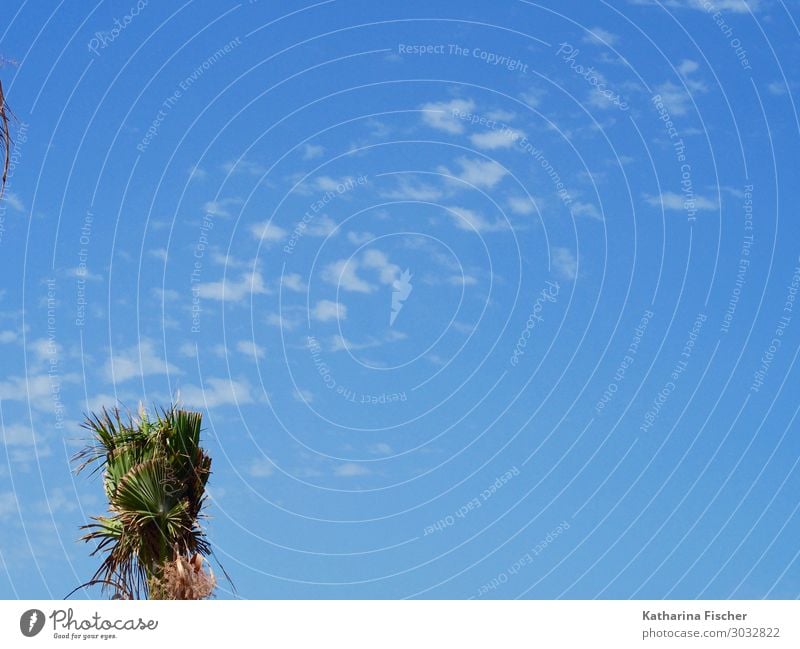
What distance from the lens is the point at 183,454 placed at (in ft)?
93.8
